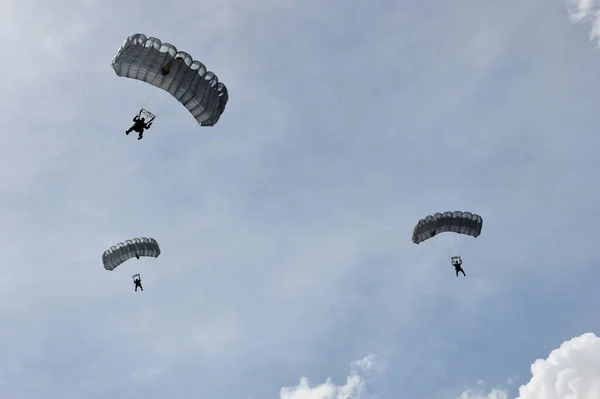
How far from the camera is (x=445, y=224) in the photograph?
50969 millimetres

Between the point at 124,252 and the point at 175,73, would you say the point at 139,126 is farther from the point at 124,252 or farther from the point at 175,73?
the point at 124,252

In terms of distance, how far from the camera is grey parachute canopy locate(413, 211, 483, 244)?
167ft

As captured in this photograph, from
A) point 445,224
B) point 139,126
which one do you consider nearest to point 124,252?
point 139,126

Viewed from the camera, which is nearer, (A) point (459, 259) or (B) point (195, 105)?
(B) point (195, 105)

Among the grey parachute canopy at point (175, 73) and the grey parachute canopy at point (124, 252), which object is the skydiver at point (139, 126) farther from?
the grey parachute canopy at point (124, 252)

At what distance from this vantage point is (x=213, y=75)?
117 ft

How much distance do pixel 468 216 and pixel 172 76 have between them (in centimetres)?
2787

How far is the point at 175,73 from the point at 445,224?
26.4 metres

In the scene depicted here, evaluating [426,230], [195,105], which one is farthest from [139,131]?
[426,230]

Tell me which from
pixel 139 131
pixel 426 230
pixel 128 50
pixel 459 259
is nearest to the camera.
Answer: pixel 128 50

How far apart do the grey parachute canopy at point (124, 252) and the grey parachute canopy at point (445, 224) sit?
23568 millimetres

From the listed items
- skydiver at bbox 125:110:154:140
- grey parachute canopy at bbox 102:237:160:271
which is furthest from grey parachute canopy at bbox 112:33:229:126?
grey parachute canopy at bbox 102:237:160:271

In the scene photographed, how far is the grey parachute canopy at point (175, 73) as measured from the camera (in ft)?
113

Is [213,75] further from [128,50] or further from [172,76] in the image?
[128,50]
